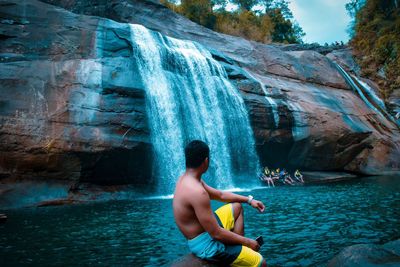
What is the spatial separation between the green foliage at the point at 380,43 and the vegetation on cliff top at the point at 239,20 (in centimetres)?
1091

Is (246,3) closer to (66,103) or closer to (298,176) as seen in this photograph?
(298,176)

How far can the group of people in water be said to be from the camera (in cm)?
2070

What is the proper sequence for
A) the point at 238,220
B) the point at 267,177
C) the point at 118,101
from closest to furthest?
the point at 238,220
the point at 118,101
the point at 267,177

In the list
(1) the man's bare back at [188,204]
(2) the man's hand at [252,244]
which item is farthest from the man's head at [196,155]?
(2) the man's hand at [252,244]

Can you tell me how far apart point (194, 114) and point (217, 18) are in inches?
951

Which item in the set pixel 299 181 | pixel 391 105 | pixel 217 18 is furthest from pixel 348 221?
pixel 217 18

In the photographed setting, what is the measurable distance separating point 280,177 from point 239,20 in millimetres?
27652

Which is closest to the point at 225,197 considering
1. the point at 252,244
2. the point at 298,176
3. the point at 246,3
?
the point at 252,244

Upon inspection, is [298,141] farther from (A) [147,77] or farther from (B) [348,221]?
(B) [348,221]

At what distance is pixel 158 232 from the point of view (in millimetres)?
8102

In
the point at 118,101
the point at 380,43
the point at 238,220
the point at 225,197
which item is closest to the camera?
the point at 238,220

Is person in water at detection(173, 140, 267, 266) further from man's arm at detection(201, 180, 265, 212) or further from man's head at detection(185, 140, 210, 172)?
man's arm at detection(201, 180, 265, 212)

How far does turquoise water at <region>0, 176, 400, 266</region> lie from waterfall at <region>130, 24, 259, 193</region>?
18.6 ft

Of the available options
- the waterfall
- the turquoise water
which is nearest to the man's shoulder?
the turquoise water
